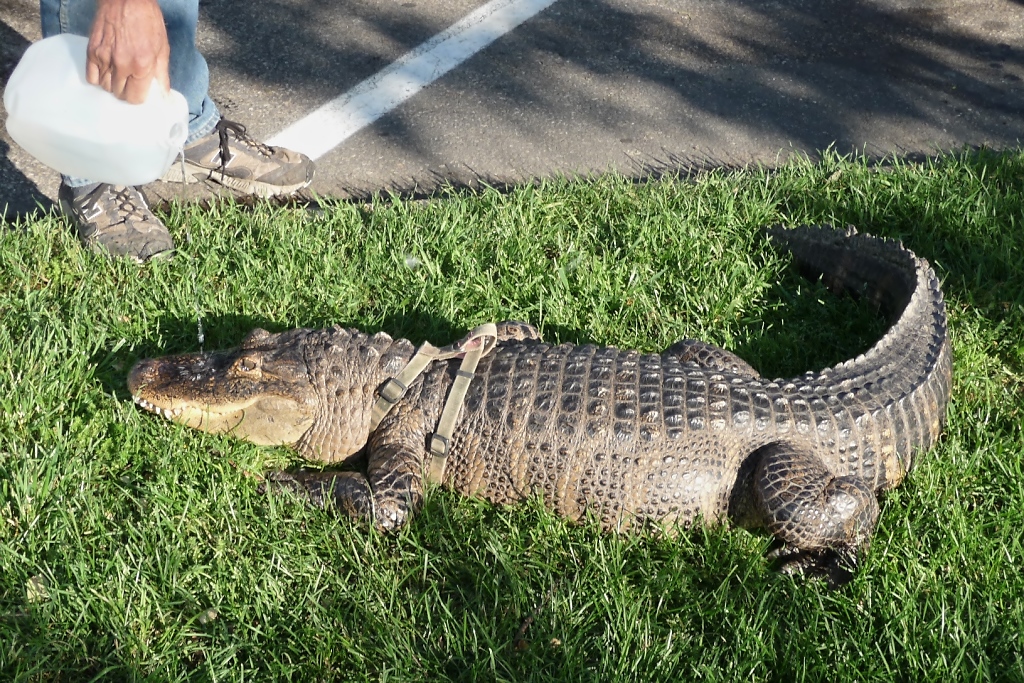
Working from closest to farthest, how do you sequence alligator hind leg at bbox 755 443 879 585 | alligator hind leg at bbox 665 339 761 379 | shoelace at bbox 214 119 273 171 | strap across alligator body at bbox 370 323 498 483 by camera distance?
alligator hind leg at bbox 755 443 879 585 → strap across alligator body at bbox 370 323 498 483 → alligator hind leg at bbox 665 339 761 379 → shoelace at bbox 214 119 273 171

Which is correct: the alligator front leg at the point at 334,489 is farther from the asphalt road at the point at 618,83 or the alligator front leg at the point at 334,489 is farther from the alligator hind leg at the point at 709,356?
the asphalt road at the point at 618,83

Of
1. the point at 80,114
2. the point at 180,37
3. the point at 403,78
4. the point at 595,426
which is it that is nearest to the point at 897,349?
the point at 595,426

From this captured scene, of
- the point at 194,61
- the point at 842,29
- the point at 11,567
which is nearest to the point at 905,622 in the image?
the point at 11,567

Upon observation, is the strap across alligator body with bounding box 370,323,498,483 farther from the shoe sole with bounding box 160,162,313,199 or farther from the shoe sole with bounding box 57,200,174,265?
the shoe sole with bounding box 160,162,313,199

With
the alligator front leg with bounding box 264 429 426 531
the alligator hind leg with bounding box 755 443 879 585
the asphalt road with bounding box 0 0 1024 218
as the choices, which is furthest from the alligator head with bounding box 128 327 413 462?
the asphalt road with bounding box 0 0 1024 218

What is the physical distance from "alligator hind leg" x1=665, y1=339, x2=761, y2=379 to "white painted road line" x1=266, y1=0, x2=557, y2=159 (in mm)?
2337

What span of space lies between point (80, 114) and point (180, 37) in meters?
1.04

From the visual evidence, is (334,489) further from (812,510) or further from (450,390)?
(812,510)

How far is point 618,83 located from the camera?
5.68 meters

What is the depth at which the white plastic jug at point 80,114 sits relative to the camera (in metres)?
3.13

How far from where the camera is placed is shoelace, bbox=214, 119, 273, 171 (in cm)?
446

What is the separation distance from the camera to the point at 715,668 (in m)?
2.54

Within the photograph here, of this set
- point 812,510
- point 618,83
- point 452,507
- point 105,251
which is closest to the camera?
point 812,510

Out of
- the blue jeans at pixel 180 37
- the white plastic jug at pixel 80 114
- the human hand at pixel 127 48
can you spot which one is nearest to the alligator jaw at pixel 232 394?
the white plastic jug at pixel 80 114
